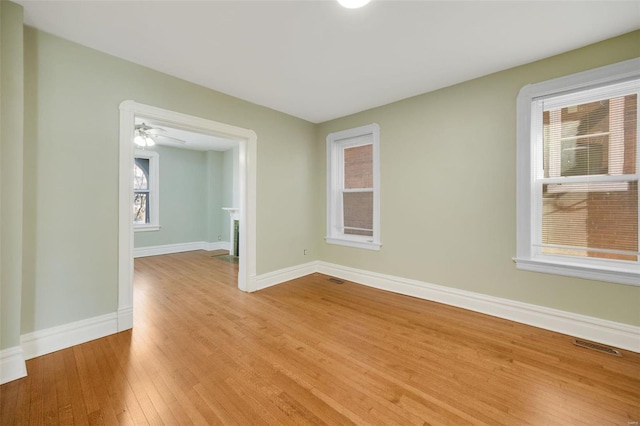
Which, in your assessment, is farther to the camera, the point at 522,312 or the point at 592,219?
the point at 522,312

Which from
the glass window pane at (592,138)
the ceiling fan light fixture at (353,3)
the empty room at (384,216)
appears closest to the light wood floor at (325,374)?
the empty room at (384,216)

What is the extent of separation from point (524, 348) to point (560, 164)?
177cm

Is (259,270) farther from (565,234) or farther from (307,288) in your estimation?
(565,234)

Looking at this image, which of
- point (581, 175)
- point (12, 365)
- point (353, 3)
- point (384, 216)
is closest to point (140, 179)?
point (12, 365)

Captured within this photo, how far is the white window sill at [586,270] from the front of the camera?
6.79 feet

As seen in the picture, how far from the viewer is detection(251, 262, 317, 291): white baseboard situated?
3577mm

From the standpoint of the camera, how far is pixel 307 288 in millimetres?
3617

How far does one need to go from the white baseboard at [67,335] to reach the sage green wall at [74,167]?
0.19 ft

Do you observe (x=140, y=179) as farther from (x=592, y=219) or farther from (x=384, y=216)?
(x=592, y=219)

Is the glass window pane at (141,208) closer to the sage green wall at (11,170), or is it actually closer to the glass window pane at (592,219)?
the sage green wall at (11,170)

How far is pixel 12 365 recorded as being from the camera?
1.74 meters

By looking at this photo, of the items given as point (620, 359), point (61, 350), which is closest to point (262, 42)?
point (61, 350)

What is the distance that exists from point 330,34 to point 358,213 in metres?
2.56

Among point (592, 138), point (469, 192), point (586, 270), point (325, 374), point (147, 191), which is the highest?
point (592, 138)
